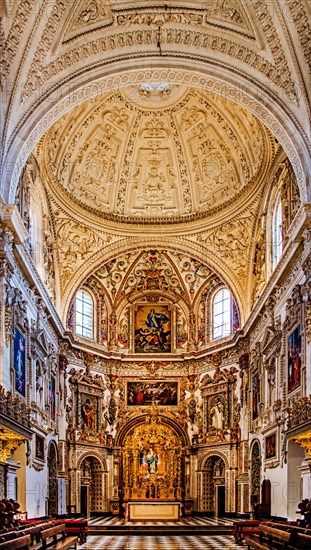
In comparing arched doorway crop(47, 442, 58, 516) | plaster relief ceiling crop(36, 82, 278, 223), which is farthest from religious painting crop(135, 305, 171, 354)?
arched doorway crop(47, 442, 58, 516)

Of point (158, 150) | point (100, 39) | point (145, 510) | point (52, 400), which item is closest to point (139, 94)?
point (158, 150)

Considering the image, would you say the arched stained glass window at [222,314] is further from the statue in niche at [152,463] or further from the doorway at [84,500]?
the doorway at [84,500]

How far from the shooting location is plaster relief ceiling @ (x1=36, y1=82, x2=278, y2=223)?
25.2 m

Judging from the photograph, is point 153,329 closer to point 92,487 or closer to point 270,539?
point 92,487

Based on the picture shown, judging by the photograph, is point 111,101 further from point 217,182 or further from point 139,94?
point 217,182

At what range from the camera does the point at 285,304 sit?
21.4 meters

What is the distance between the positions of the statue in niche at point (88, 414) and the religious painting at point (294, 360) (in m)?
12.1

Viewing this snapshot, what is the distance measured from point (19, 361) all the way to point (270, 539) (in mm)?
8682

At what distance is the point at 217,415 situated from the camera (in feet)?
100

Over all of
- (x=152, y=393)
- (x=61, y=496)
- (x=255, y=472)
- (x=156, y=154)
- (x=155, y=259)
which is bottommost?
(x=61, y=496)

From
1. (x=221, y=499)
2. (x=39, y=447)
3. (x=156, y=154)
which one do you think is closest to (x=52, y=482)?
(x=39, y=447)

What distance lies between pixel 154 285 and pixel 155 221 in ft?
13.1

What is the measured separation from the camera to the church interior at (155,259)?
59.8ft

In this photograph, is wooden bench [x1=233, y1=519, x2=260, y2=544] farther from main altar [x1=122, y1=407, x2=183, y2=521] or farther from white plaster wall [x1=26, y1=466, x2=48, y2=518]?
main altar [x1=122, y1=407, x2=183, y2=521]
